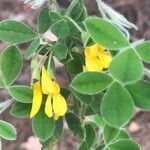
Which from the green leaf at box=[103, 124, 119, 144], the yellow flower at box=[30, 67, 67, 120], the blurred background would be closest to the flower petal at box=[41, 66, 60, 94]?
the yellow flower at box=[30, 67, 67, 120]

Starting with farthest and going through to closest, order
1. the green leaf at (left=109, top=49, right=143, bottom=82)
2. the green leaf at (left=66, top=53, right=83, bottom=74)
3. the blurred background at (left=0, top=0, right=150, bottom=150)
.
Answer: the blurred background at (left=0, top=0, right=150, bottom=150) < the green leaf at (left=66, top=53, right=83, bottom=74) < the green leaf at (left=109, top=49, right=143, bottom=82)

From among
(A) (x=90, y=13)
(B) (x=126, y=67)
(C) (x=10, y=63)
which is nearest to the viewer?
(B) (x=126, y=67)

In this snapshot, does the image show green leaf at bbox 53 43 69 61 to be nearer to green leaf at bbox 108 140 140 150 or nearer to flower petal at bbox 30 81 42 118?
flower petal at bbox 30 81 42 118

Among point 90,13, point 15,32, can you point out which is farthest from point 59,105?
point 90,13

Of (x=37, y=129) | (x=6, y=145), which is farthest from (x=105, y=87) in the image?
(x=6, y=145)

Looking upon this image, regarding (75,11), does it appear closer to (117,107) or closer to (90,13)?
(117,107)

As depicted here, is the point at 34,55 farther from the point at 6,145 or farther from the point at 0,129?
the point at 6,145

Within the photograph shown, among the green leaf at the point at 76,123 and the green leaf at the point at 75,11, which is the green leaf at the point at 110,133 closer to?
the green leaf at the point at 76,123
